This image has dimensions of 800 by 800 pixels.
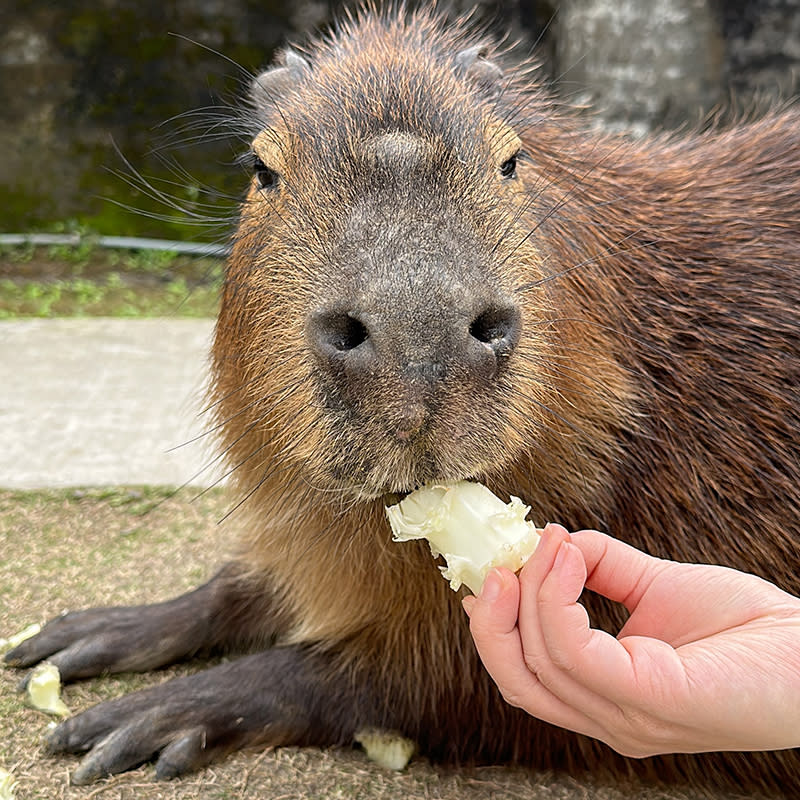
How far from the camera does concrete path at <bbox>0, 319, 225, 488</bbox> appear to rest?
14.6 ft

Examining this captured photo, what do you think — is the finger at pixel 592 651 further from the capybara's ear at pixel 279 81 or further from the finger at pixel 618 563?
the capybara's ear at pixel 279 81

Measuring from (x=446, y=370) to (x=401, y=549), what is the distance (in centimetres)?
71

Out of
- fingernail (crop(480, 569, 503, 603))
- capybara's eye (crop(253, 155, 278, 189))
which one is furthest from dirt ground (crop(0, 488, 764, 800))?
capybara's eye (crop(253, 155, 278, 189))

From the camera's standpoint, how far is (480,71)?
95.5 inches

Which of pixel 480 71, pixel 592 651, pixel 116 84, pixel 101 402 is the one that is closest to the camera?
pixel 592 651

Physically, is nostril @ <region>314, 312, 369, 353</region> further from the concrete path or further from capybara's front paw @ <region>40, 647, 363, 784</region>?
the concrete path

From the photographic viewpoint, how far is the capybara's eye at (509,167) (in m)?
2.16

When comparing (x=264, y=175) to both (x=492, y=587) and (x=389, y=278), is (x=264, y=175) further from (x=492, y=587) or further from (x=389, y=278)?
(x=492, y=587)

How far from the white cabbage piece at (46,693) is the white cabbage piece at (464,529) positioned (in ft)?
4.24

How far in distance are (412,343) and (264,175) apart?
0.81 meters

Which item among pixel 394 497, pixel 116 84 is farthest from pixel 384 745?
pixel 116 84

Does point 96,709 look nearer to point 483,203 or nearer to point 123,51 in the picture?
point 483,203

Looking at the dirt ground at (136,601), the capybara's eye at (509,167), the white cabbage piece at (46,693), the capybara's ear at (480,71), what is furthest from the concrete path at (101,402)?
the capybara's eye at (509,167)

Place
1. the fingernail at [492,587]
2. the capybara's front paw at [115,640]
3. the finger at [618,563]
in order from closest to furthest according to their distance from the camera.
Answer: the fingernail at [492,587] < the finger at [618,563] < the capybara's front paw at [115,640]
